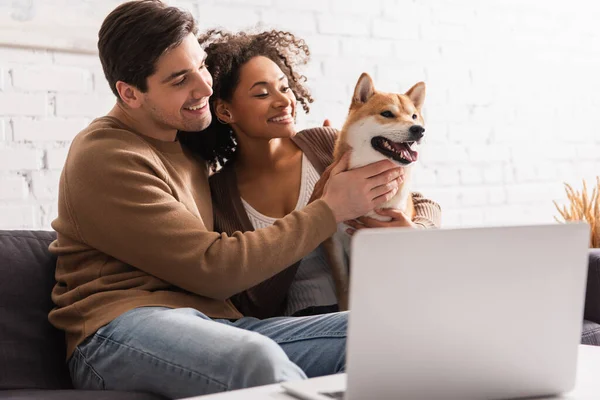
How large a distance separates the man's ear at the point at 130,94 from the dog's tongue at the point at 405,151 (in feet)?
2.01

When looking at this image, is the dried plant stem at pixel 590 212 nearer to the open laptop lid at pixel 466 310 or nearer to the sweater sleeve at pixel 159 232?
the sweater sleeve at pixel 159 232

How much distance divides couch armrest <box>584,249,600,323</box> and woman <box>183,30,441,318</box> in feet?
1.76

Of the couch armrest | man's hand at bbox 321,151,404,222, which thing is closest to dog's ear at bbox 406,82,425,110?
man's hand at bbox 321,151,404,222

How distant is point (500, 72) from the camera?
3.68 m

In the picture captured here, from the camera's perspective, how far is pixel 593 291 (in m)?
2.33

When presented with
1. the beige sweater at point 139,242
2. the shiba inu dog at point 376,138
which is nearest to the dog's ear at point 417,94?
the shiba inu dog at point 376,138

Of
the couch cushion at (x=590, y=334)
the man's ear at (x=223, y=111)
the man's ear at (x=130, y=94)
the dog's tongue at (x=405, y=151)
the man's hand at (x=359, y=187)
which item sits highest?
the man's ear at (x=130, y=94)

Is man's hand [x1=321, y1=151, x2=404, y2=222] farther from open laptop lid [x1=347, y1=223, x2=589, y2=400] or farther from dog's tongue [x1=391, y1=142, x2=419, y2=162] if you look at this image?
open laptop lid [x1=347, y1=223, x2=589, y2=400]

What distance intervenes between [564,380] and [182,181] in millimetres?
1058

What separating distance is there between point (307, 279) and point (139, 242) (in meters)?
0.56

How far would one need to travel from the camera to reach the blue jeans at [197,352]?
139 cm

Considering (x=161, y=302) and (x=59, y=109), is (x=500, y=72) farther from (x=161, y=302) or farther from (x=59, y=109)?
(x=161, y=302)

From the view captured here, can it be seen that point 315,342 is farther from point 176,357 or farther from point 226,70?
point 226,70

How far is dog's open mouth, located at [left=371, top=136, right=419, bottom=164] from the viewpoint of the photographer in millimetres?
1897
